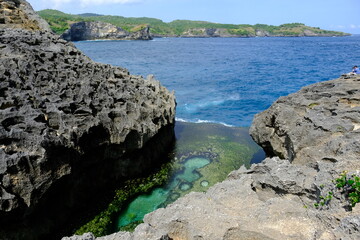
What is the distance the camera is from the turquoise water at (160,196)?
17098 mm

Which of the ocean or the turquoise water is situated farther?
the ocean

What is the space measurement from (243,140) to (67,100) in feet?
56.9

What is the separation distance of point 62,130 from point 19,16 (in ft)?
70.7

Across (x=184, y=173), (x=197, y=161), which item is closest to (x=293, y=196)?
(x=184, y=173)

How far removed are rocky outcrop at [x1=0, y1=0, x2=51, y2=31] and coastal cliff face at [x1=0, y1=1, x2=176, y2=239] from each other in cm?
593

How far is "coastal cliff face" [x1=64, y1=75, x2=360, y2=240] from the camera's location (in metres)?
8.65

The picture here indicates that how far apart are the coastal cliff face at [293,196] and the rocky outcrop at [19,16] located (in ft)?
92.2

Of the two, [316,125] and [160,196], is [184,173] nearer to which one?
[160,196]

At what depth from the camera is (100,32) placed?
18138 cm

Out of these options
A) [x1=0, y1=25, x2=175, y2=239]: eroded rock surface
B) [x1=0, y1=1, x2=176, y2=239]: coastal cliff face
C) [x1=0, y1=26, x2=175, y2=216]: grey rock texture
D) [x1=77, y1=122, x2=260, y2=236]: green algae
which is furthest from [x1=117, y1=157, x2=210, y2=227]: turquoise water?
[x1=0, y1=26, x2=175, y2=216]: grey rock texture

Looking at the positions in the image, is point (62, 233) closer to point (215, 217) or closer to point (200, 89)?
point (215, 217)

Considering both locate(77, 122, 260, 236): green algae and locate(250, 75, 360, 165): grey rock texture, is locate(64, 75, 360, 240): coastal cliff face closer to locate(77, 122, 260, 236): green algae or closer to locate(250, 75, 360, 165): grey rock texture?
locate(250, 75, 360, 165): grey rock texture

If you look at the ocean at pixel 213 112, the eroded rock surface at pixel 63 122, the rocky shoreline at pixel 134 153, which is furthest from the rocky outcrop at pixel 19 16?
the ocean at pixel 213 112

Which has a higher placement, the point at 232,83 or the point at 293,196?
the point at 293,196
